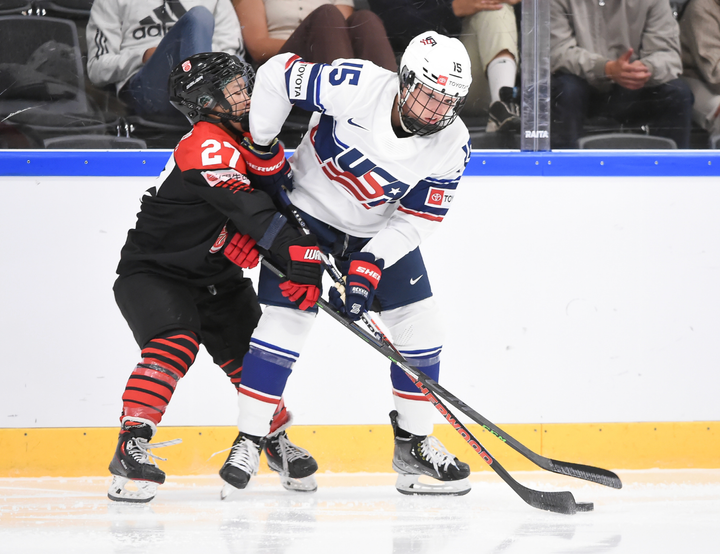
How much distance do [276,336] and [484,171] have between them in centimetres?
106

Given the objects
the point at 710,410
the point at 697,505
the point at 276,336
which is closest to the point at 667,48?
the point at 710,410

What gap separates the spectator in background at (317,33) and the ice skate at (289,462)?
1306mm

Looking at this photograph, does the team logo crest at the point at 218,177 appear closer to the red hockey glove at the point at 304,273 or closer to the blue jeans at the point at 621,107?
the red hockey glove at the point at 304,273

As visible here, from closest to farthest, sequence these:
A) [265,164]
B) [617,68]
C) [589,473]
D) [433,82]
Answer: [433,82] → [589,473] → [265,164] → [617,68]

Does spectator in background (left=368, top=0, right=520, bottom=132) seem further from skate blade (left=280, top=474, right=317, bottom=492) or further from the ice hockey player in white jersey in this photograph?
skate blade (left=280, top=474, right=317, bottom=492)

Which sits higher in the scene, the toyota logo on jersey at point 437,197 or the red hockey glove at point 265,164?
the red hockey glove at point 265,164

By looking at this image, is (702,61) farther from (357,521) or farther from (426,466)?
(357,521)

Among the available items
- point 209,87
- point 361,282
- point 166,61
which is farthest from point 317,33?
point 361,282

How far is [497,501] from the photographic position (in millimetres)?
2027

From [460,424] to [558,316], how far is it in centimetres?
80

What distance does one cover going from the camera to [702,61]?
106 inches

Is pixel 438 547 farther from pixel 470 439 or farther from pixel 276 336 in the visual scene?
pixel 276 336

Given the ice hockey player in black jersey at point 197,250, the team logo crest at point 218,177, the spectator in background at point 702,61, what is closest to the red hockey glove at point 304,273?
the ice hockey player in black jersey at point 197,250

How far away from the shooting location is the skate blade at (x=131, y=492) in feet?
6.24
